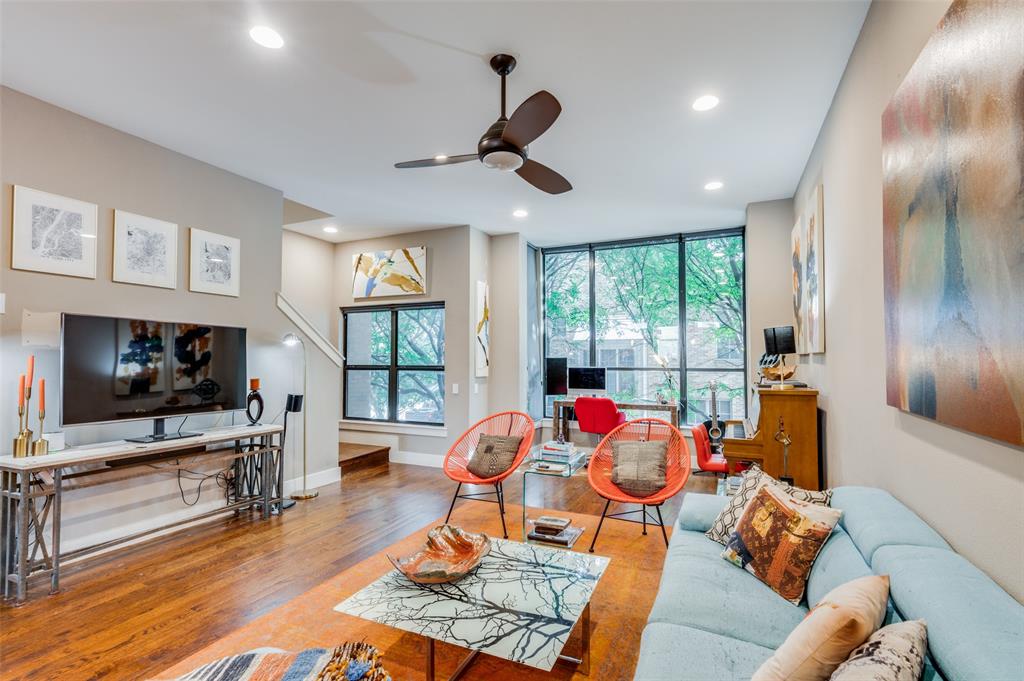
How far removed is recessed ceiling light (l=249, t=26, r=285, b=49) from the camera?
2.28 m

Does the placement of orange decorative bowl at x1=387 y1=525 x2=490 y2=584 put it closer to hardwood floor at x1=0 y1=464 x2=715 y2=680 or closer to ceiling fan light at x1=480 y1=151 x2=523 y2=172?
hardwood floor at x1=0 y1=464 x2=715 y2=680

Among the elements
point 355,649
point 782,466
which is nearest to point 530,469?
point 782,466

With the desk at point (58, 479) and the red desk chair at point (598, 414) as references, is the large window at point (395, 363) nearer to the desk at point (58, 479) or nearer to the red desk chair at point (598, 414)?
the red desk chair at point (598, 414)

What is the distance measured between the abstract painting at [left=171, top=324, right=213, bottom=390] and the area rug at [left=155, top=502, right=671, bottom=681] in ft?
6.12

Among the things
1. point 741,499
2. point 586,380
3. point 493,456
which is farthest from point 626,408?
point 741,499

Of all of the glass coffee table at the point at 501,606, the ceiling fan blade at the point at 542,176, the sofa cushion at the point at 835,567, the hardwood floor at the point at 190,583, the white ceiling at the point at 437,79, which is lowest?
the hardwood floor at the point at 190,583

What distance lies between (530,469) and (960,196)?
2711mm

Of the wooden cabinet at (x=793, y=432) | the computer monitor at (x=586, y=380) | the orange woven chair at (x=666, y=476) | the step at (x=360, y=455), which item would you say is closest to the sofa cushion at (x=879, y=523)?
the orange woven chair at (x=666, y=476)

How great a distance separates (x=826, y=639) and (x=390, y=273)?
19.1ft

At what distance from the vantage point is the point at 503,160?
102 inches

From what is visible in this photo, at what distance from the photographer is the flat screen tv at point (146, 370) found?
287 centimetres

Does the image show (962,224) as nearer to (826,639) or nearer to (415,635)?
(826,639)

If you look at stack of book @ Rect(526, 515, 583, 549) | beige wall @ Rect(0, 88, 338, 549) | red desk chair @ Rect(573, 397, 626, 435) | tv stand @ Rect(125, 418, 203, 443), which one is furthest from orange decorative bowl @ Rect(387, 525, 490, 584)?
red desk chair @ Rect(573, 397, 626, 435)

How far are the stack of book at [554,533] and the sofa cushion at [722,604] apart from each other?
106cm
